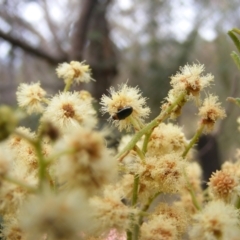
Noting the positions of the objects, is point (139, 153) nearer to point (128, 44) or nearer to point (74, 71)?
point (74, 71)

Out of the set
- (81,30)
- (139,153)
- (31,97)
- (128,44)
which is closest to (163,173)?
(139,153)

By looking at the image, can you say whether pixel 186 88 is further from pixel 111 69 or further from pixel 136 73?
pixel 136 73

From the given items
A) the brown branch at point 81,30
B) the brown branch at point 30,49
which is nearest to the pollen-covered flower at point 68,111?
the brown branch at point 81,30

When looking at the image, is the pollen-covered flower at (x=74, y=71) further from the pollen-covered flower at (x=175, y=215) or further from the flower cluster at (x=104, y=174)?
the pollen-covered flower at (x=175, y=215)

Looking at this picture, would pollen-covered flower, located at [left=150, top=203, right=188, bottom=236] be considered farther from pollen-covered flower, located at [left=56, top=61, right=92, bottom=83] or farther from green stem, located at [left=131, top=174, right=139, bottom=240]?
pollen-covered flower, located at [left=56, top=61, right=92, bottom=83]

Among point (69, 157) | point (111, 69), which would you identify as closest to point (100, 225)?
point (69, 157)
